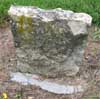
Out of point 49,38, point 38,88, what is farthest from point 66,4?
point 38,88

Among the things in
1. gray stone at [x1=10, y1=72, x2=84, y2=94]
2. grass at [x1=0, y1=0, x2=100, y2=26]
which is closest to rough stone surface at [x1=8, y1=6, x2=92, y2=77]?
gray stone at [x1=10, y1=72, x2=84, y2=94]

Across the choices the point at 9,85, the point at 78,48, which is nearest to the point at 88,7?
the point at 78,48

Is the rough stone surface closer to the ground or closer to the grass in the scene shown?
the ground

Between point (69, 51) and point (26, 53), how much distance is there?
1.53 ft

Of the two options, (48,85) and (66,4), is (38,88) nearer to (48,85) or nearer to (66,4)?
(48,85)

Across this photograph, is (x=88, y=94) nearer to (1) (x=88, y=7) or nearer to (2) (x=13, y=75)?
(2) (x=13, y=75)

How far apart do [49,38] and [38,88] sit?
57 centimetres

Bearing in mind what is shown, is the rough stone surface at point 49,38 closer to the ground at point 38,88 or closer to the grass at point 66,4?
the ground at point 38,88

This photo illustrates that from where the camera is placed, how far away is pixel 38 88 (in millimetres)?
4172

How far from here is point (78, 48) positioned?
4094 millimetres

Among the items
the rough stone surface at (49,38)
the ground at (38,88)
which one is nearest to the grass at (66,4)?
the ground at (38,88)

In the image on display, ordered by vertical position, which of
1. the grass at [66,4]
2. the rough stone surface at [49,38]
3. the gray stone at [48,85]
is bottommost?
the gray stone at [48,85]

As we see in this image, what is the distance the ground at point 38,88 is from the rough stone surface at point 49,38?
0.20 meters

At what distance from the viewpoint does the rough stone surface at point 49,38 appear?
12.9 feet
